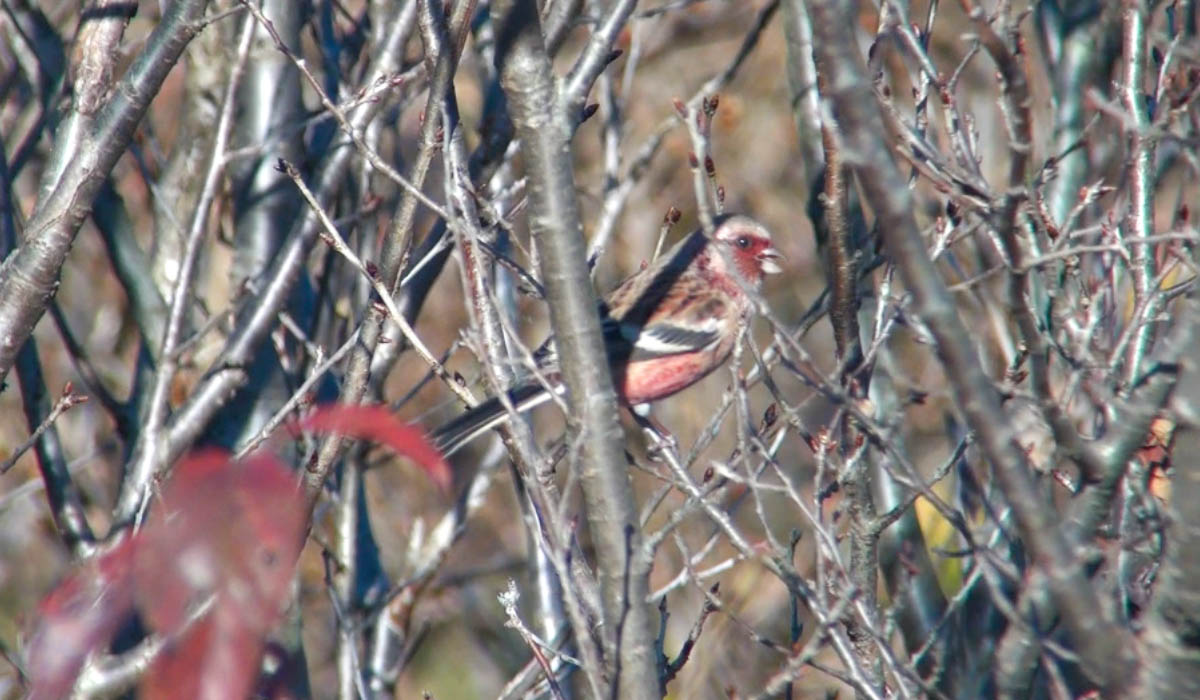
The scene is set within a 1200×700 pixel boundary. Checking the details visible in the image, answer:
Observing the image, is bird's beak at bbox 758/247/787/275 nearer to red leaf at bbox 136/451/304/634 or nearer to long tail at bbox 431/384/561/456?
long tail at bbox 431/384/561/456

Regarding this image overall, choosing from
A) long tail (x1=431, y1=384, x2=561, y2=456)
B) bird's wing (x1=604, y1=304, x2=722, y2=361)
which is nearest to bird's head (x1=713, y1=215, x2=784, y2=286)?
bird's wing (x1=604, y1=304, x2=722, y2=361)

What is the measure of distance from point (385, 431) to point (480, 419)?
2.61 m

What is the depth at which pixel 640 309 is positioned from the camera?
665 cm

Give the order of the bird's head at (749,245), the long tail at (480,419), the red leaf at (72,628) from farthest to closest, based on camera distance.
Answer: the bird's head at (749,245) → the long tail at (480,419) → the red leaf at (72,628)

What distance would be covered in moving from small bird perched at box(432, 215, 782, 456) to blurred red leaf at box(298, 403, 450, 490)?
3851 mm

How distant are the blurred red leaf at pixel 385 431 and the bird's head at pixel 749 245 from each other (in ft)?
15.8

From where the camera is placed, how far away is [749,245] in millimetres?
6898

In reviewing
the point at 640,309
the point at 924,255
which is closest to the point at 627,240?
the point at 640,309

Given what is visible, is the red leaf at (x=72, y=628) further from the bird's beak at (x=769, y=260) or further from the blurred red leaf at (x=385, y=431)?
the bird's beak at (x=769, y=260)

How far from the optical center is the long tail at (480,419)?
181 inches

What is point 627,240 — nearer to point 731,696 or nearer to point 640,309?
point 640,309

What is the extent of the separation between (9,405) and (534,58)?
6211mm

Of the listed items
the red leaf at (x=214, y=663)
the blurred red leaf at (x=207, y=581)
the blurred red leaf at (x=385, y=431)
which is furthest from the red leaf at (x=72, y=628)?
the blurred red leaf at (x=385, y=431)

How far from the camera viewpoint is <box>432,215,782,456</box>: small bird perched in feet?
21.2
